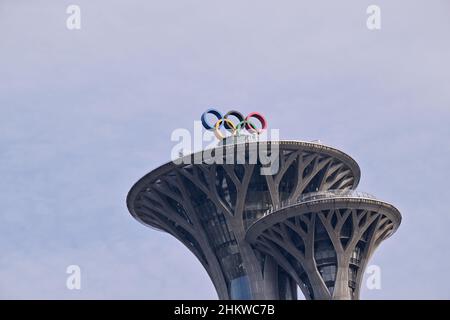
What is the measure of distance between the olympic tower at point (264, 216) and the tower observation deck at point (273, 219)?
134 mm

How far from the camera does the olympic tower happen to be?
416 feet

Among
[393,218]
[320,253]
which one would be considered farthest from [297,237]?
[393,218]

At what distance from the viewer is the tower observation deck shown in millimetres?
126438

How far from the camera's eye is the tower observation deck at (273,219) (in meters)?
126

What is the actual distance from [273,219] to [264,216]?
1.40 m

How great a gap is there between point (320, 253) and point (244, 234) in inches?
488

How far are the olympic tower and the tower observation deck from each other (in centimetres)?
13

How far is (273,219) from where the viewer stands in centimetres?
12619

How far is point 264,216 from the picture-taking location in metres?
127
